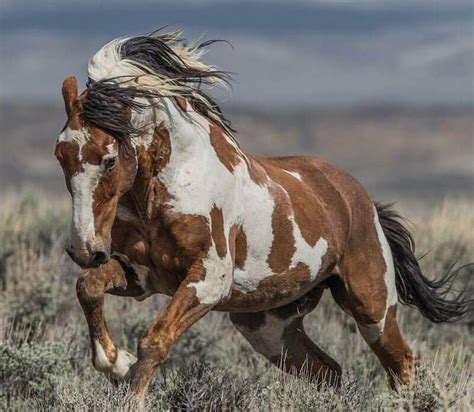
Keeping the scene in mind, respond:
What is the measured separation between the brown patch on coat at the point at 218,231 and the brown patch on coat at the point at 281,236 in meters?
0.53

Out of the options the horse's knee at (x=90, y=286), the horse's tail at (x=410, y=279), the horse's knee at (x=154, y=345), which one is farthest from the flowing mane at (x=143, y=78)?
the horse's tail at (x=410, y=279)

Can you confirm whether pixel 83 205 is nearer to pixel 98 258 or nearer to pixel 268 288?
pixel 98 258

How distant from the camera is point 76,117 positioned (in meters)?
7.36

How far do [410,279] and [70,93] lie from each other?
3358 mm

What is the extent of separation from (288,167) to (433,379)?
6.04ft

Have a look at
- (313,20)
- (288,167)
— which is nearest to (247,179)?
(288,167)

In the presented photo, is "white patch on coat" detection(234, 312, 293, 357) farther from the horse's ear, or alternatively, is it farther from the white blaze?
the horse's ear

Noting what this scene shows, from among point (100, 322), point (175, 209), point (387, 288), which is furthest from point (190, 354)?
point (175, 209)

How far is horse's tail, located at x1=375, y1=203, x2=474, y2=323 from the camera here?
9.82m

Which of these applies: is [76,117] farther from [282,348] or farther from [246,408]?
[282,348]

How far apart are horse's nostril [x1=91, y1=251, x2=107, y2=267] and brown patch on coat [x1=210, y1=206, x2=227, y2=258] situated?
2.36 ft

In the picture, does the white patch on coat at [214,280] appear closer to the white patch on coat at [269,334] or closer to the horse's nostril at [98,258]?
the horse's nostril at [98,258]

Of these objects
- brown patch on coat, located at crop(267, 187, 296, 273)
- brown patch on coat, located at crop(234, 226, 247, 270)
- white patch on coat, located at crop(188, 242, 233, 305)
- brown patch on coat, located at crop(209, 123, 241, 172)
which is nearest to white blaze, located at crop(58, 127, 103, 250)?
white patch on coat, located at crop(188, 242, 233, 305)

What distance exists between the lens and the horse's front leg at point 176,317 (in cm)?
744
